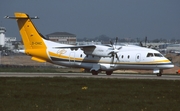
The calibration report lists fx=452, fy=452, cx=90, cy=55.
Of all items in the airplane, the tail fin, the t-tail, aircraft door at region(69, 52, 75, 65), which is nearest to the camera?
the airplane

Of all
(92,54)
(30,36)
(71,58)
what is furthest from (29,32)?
(92,54)

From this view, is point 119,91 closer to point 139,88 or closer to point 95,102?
point 139,88

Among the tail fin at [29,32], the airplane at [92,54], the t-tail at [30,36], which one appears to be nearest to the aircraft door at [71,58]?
the airplane at [92,54]

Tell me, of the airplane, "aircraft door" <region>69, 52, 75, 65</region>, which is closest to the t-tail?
the airplane

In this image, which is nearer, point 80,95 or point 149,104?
point 149,104

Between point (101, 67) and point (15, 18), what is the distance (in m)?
10.7

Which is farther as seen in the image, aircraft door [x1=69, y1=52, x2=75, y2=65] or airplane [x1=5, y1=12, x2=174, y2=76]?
aircraft door [x1=69, y1=52, x2=75, y2=65]

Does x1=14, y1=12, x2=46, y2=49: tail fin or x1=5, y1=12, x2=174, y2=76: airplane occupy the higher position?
x1=14, y1=12, x2=46, y2=49: tail fin

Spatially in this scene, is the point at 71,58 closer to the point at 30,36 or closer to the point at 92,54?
the point at 92,54

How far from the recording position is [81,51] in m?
46.6

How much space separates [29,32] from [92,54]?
24.3 ft

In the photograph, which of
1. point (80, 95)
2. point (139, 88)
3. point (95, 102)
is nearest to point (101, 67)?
point (139, 88)

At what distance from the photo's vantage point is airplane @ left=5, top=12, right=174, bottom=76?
4322 cm

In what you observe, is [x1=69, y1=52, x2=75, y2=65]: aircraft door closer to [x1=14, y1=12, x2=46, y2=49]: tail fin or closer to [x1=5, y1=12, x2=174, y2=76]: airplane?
[x1=5, y1=12, x2=174, y2=76]: airplane
